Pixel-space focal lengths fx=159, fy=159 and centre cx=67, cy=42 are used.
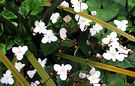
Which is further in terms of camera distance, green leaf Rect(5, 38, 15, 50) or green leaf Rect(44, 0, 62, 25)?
green leaf Rect(5, 38, 15, 50)

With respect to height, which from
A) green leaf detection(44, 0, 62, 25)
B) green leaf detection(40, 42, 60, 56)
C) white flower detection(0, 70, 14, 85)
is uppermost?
green leaf detection(44, 0, 62, 25)

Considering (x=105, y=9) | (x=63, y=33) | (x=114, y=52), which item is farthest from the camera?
(x=105, y=9)

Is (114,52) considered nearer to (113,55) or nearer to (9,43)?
(113,55)

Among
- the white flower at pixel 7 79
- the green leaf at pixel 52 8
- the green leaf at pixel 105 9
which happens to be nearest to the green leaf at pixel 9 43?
the white flower at pixel 7 79

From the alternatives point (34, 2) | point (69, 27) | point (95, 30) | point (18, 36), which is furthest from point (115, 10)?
point (18, 36)

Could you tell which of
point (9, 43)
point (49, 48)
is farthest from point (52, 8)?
point (9, 43)

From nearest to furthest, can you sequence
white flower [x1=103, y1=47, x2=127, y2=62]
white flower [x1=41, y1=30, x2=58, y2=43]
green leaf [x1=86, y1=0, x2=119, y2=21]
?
white flower [x1=103, y1=47, x2=127, y2=62] → white flower [x1=41, y1=30, x2=58, y2=43] → green leaf [x1=86, y1=0, x2=119, y2=21]

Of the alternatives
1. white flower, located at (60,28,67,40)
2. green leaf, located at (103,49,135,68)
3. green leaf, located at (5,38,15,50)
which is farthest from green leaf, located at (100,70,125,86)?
green leaf, located at (5,38,15,50)

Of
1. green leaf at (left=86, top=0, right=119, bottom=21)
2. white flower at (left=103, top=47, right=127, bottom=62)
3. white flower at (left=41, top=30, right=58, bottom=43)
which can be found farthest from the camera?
green leaf at (left=86, top=0, right=119, bottom=21)

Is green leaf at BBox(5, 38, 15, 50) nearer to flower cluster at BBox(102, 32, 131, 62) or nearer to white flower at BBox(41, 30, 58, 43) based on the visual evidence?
white flower at BBox(41, 30, 58, 43)
